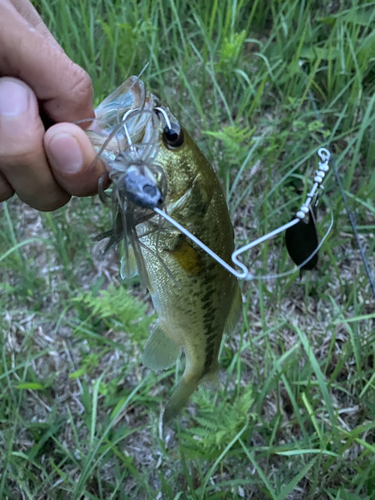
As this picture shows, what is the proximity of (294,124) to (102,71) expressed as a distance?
1187mm

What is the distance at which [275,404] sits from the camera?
1.89m

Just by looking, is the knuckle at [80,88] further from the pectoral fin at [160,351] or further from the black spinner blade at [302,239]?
the pectoral fin at [160,351]

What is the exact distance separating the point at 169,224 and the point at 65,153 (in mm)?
346

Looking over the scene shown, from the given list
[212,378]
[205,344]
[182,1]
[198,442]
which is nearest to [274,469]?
[198,442]

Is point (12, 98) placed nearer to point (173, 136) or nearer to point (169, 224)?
point (173, 136)

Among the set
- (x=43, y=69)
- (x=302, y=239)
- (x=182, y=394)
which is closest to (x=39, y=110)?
(x=43, y=69)

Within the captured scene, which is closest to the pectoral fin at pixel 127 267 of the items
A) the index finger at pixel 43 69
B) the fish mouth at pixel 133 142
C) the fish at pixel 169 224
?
the fish at pixel 169 224

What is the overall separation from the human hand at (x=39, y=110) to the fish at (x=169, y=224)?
0.25 ft

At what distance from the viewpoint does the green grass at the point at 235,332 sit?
5.35 feet

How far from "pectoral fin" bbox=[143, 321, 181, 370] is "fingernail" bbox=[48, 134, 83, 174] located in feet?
2.35

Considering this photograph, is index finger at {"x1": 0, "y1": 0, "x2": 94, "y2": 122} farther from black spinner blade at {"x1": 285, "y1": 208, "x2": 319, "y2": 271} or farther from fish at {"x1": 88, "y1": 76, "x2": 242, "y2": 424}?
black spinner blade at {"x1": 285, "y1": 208, "x2": 319, "y2": 271}

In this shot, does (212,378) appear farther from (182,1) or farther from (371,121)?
(182,1)

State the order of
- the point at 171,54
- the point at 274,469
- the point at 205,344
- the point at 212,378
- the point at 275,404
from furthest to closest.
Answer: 1. the point at 171,54
2. the point at 275,404
3. the point at 274,469
4. the point at 212,378
5. the point at 205,344

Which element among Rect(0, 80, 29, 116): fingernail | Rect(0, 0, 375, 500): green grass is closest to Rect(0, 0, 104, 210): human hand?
Rect(0, 80, 29, 116): fingernail
